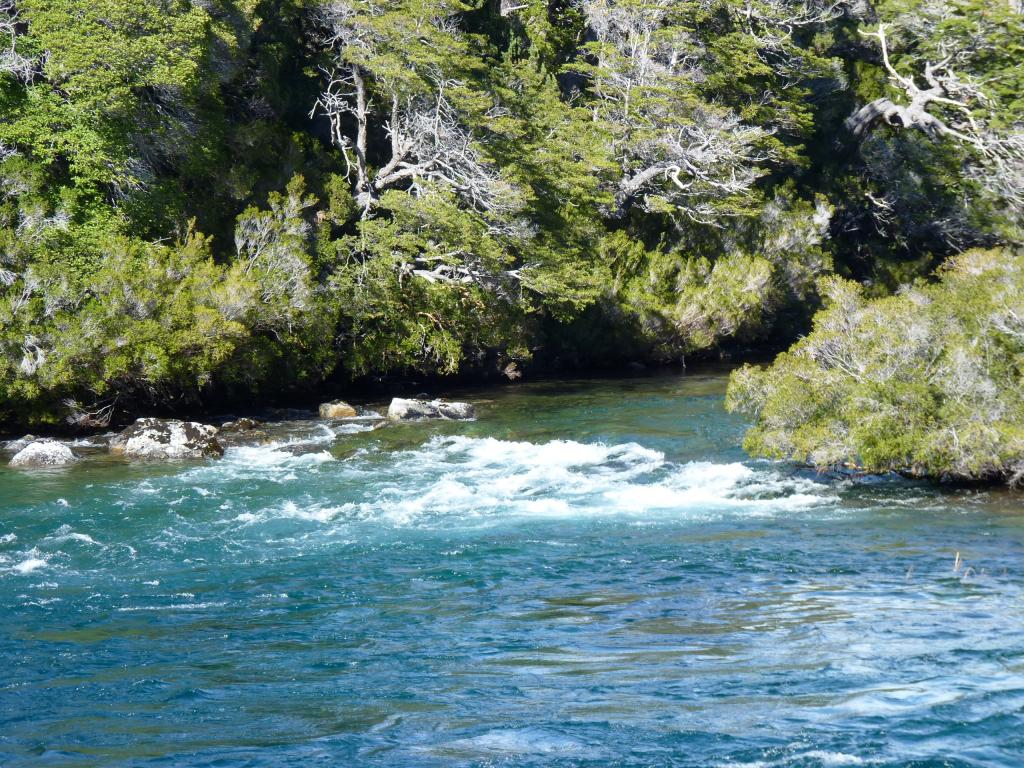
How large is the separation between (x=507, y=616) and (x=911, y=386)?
8.21m

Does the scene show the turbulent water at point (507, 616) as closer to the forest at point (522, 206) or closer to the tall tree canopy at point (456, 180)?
the forest at point (522, 206)

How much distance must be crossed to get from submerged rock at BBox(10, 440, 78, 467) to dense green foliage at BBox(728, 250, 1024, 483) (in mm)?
12917

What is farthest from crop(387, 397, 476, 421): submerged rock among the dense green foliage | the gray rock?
the dense green foliage

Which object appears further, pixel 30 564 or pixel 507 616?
pixel 30 564

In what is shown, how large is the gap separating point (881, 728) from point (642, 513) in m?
7.94

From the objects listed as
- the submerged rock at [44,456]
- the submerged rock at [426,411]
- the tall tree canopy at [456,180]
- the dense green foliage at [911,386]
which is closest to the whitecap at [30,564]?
the submerged rock at [44,456]

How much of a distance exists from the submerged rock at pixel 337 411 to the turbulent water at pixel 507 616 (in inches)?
215

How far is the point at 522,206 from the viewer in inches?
1070

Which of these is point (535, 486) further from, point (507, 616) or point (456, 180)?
point (456, 180)

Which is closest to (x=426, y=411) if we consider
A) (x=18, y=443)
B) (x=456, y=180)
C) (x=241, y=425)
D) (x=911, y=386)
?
(x=241, y=425)

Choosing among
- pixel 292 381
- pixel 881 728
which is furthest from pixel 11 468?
pixel 881 728

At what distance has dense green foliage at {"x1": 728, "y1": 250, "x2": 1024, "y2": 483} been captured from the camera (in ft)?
50.3

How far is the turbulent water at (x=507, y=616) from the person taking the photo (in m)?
7.70

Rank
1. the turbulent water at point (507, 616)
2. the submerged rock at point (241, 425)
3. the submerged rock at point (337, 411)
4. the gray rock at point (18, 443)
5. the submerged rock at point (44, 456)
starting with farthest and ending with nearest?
the submerged rock at point (337, 411), the submerged rock at point (241, 425), the gray rock at point (18, 443), the submerged rock at point (44, 456), the turbulent water at point (507, 616)
